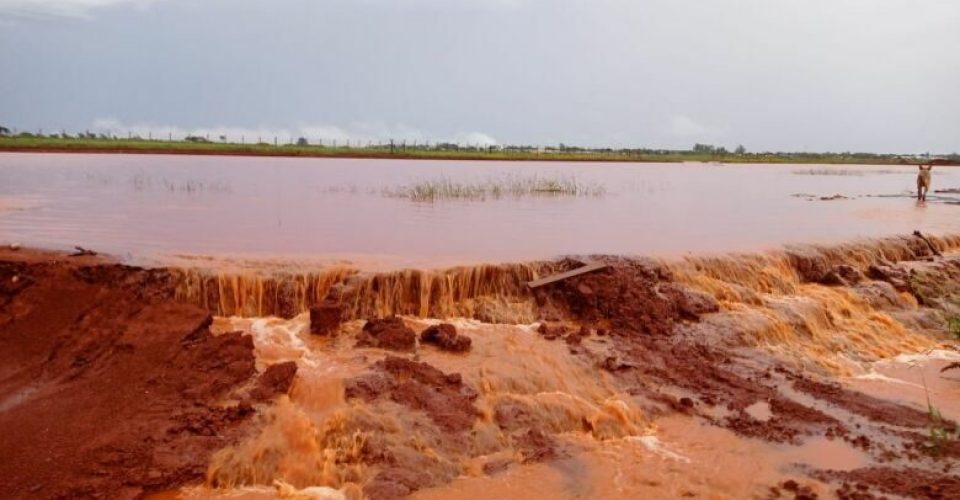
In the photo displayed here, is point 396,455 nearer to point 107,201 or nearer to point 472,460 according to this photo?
point 472,460

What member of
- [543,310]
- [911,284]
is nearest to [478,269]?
[543,310]

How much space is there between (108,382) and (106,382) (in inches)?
0.8

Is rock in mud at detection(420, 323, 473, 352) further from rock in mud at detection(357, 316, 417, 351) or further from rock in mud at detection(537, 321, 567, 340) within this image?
rock in mud at detection(537, 321, 567, 340)

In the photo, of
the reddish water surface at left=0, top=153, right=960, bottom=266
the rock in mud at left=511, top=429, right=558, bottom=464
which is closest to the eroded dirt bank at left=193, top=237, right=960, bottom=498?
the rock in mud at left=511, top=429, right=558, bottom=464

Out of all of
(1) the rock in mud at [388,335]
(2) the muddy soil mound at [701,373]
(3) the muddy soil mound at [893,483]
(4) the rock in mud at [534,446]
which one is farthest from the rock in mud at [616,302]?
(3) the muddy soil mound at [893,483]

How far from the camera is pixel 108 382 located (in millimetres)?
7117

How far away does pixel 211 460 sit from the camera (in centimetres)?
599

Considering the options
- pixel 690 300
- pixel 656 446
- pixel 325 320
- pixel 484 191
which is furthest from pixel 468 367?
pixel 484 191

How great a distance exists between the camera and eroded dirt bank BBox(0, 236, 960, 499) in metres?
5.97

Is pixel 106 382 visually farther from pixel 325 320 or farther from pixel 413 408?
pixel 413 408

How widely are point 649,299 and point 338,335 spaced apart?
4.27 metres

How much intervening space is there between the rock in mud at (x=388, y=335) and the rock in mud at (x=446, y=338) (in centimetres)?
16

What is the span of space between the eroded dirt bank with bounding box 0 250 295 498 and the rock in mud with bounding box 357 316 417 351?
4.31ft

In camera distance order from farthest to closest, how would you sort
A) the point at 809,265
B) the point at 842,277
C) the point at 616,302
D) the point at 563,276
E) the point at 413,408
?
1. the point at 809,265
2. the point at 842,277
3. the point at 563,276
4. the point at 616,302
5. the point at 413,408
